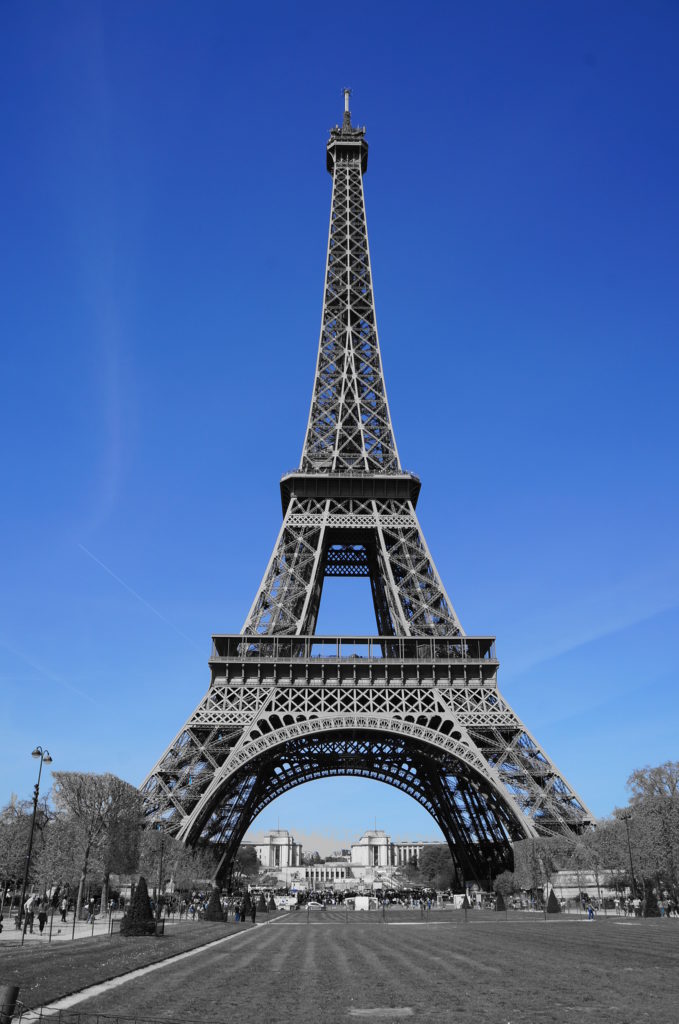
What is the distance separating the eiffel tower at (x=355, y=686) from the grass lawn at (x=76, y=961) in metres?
19.1

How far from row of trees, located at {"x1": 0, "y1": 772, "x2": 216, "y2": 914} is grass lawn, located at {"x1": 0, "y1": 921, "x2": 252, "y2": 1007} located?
55.9 feet

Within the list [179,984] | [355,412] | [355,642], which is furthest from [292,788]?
[179,984]

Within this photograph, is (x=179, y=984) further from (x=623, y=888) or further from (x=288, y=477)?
(x=623, y=888)

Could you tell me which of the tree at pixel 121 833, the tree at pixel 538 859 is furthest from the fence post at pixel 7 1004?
the tree at pixel 538 859

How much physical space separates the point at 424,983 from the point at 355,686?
37139 mm

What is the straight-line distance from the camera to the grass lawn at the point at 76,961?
16.9m

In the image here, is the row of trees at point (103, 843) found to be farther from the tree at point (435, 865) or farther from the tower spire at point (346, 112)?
the tree at point (435, 865)

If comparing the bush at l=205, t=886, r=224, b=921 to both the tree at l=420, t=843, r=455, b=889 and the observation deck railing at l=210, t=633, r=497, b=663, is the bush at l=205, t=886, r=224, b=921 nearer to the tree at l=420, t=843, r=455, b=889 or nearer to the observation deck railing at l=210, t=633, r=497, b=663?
the observation deck railing at l=210, t=633, r=497, b=663

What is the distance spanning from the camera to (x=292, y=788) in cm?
7331

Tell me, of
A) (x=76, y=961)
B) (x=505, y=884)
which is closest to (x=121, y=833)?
(x=505, y=884)

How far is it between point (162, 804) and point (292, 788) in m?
25.6

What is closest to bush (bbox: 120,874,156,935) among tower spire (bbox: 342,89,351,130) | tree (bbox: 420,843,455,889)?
tower spire (bbox: 342,89,351,130)

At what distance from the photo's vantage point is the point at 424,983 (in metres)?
18.5

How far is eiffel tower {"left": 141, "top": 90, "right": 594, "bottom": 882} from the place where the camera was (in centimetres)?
5153
